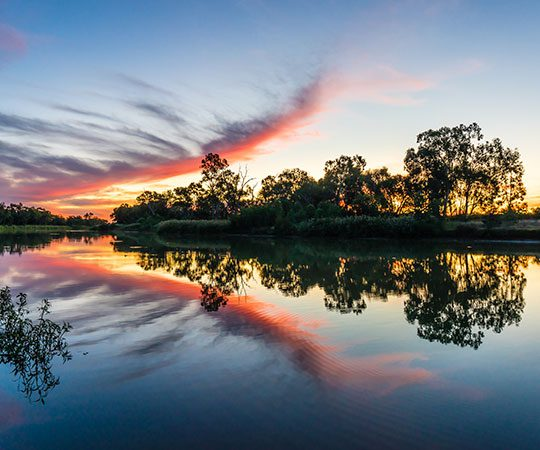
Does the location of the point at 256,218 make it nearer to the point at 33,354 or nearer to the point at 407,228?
the point at 407,228

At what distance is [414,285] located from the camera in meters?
14.5

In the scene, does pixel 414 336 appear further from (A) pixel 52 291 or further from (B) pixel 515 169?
(B) pixel 515 169

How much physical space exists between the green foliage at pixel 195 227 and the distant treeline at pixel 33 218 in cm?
6136

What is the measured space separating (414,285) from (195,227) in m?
55.1

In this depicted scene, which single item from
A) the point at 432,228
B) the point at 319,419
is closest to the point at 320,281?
the point at 319,419

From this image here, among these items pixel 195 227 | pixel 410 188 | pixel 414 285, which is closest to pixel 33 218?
pixel 195 227

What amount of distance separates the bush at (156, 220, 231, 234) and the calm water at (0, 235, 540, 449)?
167 feet

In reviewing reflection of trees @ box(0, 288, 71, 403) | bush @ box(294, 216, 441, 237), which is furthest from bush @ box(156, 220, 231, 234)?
reflection of trees @ box(0, 288, 71, 403)

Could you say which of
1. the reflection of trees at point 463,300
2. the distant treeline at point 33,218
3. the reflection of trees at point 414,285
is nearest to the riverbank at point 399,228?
the reflection of trees at point 414,285

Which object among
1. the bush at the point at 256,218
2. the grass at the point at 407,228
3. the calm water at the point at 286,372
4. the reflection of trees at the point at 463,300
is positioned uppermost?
the bush at the point at 256,218

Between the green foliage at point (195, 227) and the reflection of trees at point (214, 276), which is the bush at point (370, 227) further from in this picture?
the reflection of trees at point (214, 276)

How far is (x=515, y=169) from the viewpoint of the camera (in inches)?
2093

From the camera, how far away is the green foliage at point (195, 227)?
64244mm

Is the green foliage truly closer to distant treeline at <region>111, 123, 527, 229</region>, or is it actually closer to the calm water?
distant treeline at <region>111, 123, 527, 229</region>
